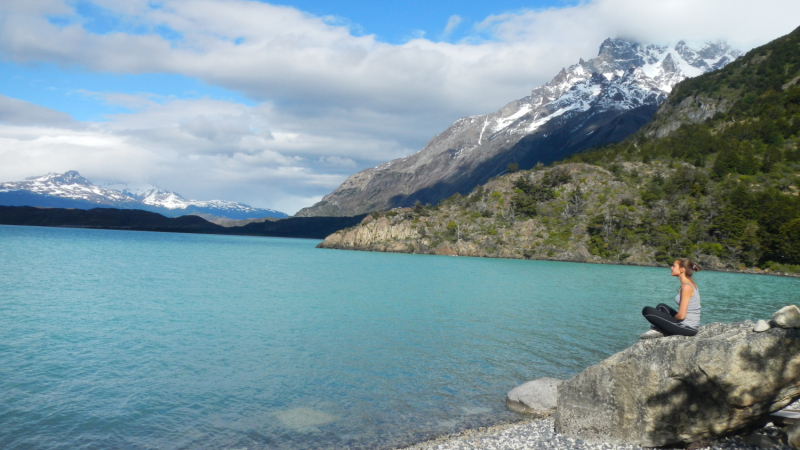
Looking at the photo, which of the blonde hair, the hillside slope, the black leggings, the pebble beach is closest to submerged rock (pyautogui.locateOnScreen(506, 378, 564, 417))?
the pebble beach

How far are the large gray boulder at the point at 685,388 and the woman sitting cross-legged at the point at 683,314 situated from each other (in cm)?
32

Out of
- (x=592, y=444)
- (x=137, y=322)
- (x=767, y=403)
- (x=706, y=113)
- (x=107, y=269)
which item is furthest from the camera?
(x=706, y=113)

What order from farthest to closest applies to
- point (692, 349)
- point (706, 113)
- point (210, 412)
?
point (706, 113), point (210, 412), point (692, 349)

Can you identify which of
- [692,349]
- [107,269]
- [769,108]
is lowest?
[107,269]

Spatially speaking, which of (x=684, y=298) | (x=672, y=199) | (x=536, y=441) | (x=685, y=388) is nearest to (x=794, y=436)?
(x=685, y=388)

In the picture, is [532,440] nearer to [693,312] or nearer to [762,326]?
[693,312]

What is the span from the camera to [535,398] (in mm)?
17422

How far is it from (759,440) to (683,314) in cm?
321

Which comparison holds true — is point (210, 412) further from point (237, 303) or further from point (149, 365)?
point (237, 303)

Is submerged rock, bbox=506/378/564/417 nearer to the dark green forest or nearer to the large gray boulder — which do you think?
the large gray boulder

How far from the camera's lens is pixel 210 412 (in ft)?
53.3

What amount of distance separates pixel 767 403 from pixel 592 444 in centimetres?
416

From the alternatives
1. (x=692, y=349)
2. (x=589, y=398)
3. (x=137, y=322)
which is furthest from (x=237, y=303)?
(x=692, y=349)

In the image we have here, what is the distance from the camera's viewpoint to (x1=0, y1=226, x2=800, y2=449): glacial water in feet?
49.7
